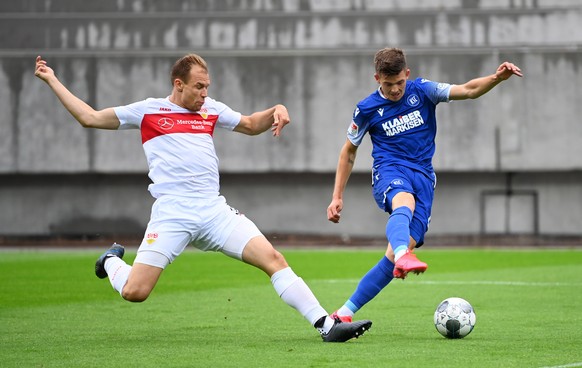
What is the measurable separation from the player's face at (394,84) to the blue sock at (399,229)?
3.15 feet

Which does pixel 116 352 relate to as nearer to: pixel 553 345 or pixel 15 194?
pixel 553 345

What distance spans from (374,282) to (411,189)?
31.5 inches

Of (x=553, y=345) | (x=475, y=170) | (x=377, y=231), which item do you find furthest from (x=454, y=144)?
(x=553, y=345)

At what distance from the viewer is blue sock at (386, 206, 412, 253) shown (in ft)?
26.2

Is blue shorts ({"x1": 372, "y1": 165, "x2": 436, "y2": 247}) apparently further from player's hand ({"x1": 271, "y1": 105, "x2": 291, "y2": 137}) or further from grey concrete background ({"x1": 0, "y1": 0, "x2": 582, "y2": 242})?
grey concrete background ({"x1": 0, "y1": 0, "x2": 582, "y2": 242})

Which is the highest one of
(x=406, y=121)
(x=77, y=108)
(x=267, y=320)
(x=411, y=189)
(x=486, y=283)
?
(x=77, y=108)

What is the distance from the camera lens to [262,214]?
28.3m

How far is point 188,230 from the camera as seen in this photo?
8188mm

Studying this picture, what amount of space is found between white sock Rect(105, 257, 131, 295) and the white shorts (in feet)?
0.82

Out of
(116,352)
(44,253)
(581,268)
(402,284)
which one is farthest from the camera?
(44,253)

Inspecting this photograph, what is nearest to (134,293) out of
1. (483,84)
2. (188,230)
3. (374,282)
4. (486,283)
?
(188,230)

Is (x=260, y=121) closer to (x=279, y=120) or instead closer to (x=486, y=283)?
(x=279, y=120)

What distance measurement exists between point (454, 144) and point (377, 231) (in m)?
2.99

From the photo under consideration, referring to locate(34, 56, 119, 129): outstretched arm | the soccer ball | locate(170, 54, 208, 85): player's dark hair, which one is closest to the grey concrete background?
the soccer ball
